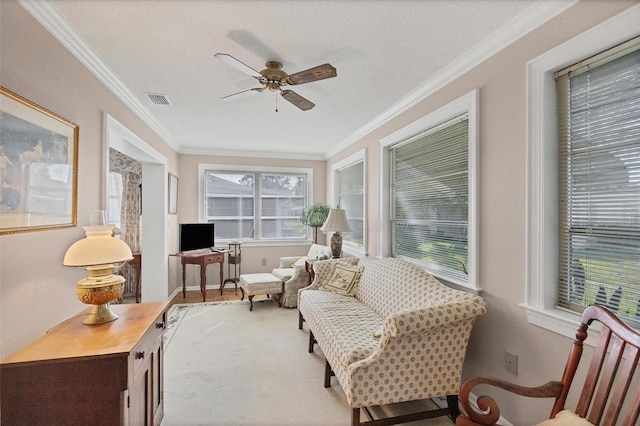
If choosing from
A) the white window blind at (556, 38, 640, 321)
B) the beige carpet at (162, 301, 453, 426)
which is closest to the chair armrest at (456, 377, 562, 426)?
the white window blind at (556, 38, 640, 321)

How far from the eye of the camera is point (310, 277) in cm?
439

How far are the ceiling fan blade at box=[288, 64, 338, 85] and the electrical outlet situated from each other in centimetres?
217

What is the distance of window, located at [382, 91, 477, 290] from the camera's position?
233 centimetres

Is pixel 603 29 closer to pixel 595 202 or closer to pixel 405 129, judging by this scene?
pixel 595 202

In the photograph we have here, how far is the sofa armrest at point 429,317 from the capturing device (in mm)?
1746

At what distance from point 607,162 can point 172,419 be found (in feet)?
10.0

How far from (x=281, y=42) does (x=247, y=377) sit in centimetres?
268

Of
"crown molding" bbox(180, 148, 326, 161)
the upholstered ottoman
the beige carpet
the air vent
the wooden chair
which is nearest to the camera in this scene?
the wooden chair

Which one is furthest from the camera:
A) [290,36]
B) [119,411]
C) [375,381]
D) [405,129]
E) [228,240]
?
[228,240]

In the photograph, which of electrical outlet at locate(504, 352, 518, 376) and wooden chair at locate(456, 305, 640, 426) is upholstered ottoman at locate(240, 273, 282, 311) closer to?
electrical outlet at locate(504, 352, 518, 376)

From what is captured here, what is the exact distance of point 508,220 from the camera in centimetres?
198

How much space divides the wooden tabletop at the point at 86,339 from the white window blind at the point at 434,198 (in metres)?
2.30

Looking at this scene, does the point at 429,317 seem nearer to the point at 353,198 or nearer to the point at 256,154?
the point at 353,198

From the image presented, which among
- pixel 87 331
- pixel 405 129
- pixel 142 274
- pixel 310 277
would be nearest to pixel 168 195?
pixel 142 274
